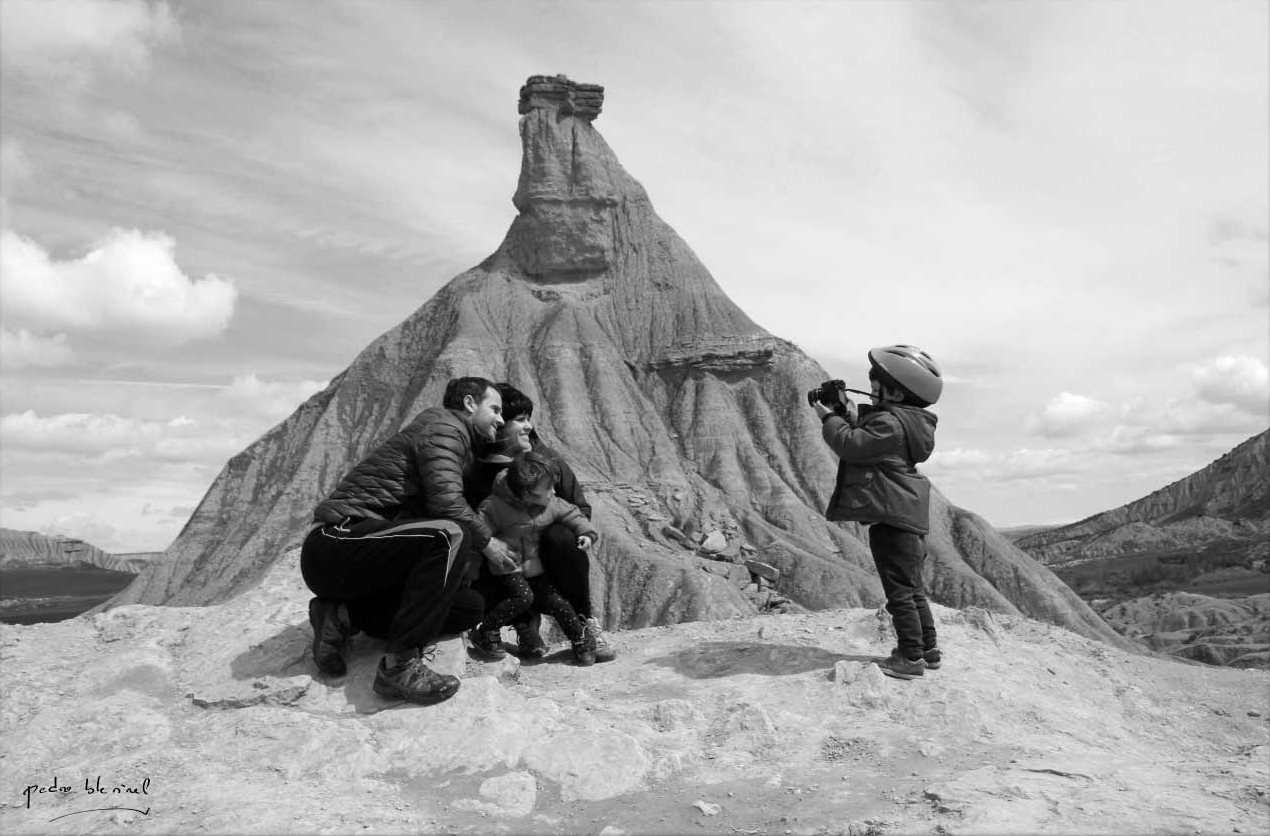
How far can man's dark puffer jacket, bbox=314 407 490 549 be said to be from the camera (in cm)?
528

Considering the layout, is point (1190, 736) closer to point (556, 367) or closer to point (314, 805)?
point (314, 805)

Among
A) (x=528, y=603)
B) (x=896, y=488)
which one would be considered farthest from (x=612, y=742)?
(x=896, y=488)

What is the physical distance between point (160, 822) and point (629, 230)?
162ft

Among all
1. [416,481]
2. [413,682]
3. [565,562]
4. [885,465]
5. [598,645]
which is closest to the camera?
[413,682]

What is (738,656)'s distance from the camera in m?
6.78

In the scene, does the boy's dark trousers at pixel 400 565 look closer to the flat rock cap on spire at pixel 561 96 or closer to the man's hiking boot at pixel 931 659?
the man's hiking boot at pixel 931 659

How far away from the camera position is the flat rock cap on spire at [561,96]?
2077 inches

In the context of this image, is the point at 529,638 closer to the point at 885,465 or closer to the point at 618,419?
the point at 885,465

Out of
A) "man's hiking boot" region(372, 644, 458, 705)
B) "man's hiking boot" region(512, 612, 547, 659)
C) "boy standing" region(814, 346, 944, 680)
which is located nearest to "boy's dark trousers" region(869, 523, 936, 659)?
"boy standing" region(814, 346, 944, 680)

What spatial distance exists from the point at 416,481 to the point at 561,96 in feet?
168

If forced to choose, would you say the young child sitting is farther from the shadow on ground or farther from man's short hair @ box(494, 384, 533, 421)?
the shadow on ground

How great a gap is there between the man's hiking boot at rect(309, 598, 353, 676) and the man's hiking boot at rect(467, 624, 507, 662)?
995 mm

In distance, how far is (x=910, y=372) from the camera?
6.22 m
